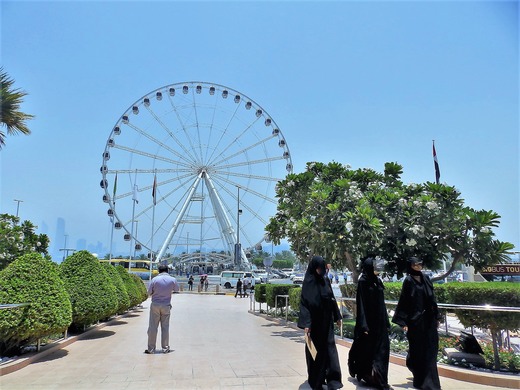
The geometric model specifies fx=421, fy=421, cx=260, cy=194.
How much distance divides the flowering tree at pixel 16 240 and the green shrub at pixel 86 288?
3319mm

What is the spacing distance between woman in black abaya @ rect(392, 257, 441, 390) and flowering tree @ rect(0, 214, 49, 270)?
1050 cm

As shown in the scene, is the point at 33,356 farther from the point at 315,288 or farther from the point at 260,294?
the point at 260,294

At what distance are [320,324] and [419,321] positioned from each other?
4.14ft

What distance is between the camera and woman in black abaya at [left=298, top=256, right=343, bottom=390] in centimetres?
491

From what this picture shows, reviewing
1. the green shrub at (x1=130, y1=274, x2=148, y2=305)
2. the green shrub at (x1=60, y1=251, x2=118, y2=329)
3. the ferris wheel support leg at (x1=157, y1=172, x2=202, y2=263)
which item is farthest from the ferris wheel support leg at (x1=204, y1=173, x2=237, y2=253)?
the green shrub at (x1=60, y1=251, x2=118, y2=329)

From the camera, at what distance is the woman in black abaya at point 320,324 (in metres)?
4.91

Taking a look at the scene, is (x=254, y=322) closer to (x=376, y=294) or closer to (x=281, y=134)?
(x=376, y=294)

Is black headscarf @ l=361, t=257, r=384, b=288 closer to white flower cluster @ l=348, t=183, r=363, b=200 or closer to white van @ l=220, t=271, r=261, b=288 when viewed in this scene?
white flower cluster @ l=348, t=183, r=363, b=200

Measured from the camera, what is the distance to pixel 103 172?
32.3 m

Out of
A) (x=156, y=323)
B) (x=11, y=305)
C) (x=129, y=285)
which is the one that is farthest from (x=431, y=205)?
(x=129, y=285)

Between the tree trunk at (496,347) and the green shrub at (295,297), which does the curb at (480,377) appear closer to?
the tree trunk at (496,347)

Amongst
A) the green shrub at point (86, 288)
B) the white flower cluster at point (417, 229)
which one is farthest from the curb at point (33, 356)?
Answer: the white flower cluster at point (417, 229)

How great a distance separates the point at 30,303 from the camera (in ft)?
21.0

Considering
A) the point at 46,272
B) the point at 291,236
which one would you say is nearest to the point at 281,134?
the point at 291,236
